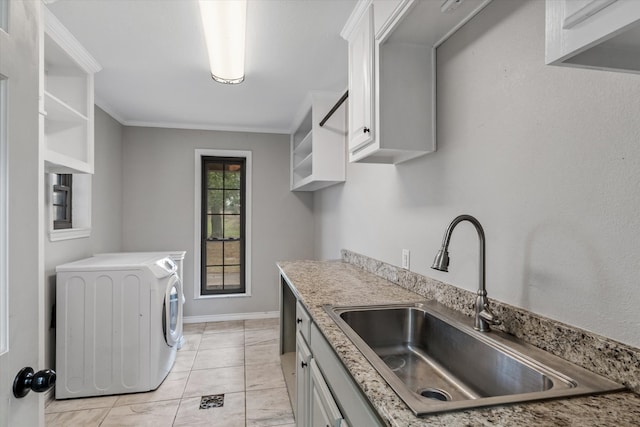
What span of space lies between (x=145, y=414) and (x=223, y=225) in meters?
2.46

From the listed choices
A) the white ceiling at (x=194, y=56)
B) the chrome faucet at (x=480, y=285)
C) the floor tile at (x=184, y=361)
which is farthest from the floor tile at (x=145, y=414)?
the white ceiling at (x=194, y=56)

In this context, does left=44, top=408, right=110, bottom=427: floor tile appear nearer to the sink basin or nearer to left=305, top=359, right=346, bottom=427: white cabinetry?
left=305, top=359, right=346, bottom=427: white cabinetry

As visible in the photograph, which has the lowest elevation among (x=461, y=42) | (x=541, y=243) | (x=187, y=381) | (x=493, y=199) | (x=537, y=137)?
(x=187, y=381)

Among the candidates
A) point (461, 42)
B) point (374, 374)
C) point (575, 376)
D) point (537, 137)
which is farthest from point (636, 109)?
point (374, 374)

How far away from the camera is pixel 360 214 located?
106 inches

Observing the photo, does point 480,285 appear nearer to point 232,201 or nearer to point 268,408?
point 268,408

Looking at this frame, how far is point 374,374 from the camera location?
2.96ft

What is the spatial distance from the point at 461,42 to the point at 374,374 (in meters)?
1.41

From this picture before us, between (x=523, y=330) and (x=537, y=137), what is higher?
(x=537, y=137)

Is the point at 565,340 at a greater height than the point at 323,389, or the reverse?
the point at 565,340

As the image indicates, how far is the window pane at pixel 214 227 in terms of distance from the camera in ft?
14.4

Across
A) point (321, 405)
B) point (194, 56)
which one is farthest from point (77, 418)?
point (194, 56)

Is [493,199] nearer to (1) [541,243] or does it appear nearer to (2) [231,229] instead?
(1) [541,243]

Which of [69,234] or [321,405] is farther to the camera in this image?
[69,234]
